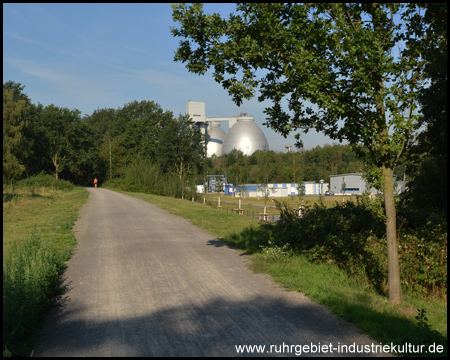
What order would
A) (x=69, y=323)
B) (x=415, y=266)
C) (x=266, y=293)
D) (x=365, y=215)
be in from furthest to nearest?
(x=365, y=215)
(x=415, y=266)
(x=266, y=293)
(x=69, y=323)

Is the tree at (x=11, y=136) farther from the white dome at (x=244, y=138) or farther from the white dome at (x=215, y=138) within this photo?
the white dome at (x=215, y=138)

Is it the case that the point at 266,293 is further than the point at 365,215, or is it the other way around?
the point at 365,215

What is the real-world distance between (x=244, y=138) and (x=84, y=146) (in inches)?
2875

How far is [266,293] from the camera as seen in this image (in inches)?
266

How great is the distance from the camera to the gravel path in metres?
4.60

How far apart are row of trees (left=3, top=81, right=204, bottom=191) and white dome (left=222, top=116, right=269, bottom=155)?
5245 cm

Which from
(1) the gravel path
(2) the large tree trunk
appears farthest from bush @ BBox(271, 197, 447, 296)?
(1) the gravel path

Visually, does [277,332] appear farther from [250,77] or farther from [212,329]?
[250,77]

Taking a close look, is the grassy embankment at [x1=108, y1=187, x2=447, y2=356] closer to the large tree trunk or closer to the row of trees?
the large tree trunk

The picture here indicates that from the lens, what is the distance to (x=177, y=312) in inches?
226

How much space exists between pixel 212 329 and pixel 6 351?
227 cm

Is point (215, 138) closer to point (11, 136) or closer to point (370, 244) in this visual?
point (11, 136)

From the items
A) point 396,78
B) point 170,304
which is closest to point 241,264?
point 170,304

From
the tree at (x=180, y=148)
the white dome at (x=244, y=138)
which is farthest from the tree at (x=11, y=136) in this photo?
the white dome at (x=244, y=138)
